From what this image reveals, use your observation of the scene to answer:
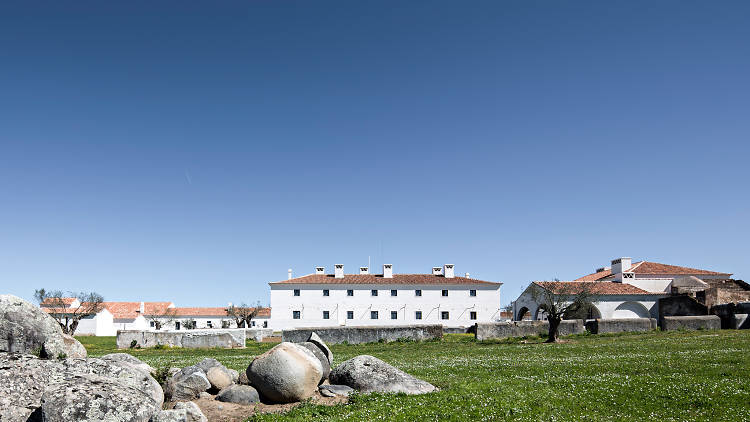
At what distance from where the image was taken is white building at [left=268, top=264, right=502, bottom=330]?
7019 centimetres

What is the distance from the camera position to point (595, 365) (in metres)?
19.5

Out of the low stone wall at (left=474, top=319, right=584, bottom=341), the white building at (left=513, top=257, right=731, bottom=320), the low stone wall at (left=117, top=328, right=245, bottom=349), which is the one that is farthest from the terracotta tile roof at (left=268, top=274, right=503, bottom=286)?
the low stone wall at (left=474, top=319, right=584, bottom=341)

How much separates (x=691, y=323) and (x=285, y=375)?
123ft

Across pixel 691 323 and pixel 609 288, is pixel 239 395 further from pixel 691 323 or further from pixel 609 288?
pixel 609 288

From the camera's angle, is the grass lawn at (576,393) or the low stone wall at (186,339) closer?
the grass lawn at (576,393)

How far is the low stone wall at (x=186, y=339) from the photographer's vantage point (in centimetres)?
4094

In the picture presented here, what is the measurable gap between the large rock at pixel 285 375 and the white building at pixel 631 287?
4629 centimetres

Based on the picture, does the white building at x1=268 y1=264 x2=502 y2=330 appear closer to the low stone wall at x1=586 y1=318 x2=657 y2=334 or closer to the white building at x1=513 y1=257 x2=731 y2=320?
the white building at x1=513 y1=257 x2=731 y2=320

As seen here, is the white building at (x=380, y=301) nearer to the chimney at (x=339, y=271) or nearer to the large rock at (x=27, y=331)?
the chimney at (x=339, y=271)

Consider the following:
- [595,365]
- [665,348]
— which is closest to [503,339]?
[665,348]

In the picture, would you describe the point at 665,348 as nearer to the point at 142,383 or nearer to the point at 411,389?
the point at 411,389

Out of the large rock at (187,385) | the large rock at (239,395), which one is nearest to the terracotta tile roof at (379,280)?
the large rock at (187,385)

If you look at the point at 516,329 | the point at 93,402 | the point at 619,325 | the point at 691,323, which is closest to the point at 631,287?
the point at 691,323

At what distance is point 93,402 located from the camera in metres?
9.27
